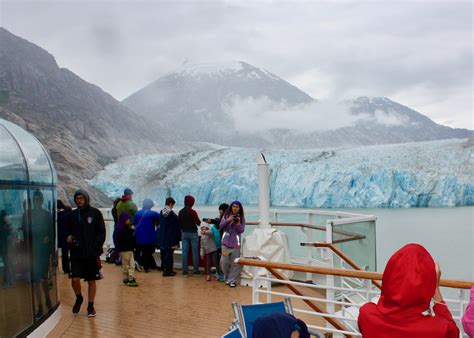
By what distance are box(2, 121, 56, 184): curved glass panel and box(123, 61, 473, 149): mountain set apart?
122 metres

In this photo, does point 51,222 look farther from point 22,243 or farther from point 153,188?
point 153,188

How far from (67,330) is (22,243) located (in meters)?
1.12

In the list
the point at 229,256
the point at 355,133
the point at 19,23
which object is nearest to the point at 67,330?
the point at 229,256

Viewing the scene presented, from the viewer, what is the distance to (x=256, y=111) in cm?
14825

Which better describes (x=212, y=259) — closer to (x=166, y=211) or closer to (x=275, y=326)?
(x=166, y=211)

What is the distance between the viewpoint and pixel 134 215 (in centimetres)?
804

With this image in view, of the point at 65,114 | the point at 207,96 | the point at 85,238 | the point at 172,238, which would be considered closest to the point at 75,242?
the point at 85,238

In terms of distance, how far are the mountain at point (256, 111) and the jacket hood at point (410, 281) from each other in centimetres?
12542

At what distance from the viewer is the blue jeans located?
759cm

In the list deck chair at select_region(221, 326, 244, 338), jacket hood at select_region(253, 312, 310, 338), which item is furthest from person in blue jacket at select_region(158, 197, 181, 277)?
jacket hood at select_region(253, 312, 310, 338)

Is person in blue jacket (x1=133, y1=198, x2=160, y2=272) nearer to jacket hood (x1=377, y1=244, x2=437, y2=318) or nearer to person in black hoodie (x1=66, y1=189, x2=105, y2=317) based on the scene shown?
person in black hoodie (x1=66, y1=189, x2=105, y2=317)

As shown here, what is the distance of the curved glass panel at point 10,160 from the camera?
4168 mm

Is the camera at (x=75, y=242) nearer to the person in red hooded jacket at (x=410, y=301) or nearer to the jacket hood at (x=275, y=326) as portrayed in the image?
the jacket hood at (x=275, y=326)

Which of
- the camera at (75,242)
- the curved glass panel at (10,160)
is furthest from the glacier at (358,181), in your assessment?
the curved glass panel at (10,160)
